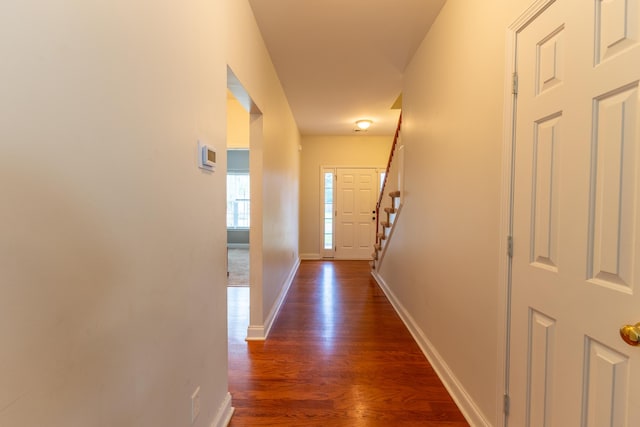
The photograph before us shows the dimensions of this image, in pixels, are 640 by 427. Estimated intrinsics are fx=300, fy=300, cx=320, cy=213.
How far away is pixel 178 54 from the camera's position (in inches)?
44.0

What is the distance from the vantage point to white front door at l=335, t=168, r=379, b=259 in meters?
6.56

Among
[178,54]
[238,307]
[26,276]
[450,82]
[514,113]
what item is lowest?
[238,307]

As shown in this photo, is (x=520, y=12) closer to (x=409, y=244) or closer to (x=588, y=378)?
(x=588, y=378)

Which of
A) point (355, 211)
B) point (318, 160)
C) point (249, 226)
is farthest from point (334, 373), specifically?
point (318, 160)

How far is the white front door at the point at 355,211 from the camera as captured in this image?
21.5ft

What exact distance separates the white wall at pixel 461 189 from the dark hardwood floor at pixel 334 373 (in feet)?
0.79

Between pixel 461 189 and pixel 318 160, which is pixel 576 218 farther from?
pixel 318 160

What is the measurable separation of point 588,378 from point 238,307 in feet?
10.2

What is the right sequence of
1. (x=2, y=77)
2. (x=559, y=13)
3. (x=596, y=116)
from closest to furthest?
(x=2, y=77) < (x=596, y=116) < (x=559, y=13)

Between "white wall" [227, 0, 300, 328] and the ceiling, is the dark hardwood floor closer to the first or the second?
"white wall" [227, 0, 300, 328]

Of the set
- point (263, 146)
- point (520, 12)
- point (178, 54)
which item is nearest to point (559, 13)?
point (520, 12)

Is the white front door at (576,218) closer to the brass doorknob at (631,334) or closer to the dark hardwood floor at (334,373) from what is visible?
the brass doorknob at (631,334)

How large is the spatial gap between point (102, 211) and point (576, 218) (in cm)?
144

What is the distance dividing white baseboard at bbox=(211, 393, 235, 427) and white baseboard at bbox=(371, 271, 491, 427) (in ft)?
4.42
